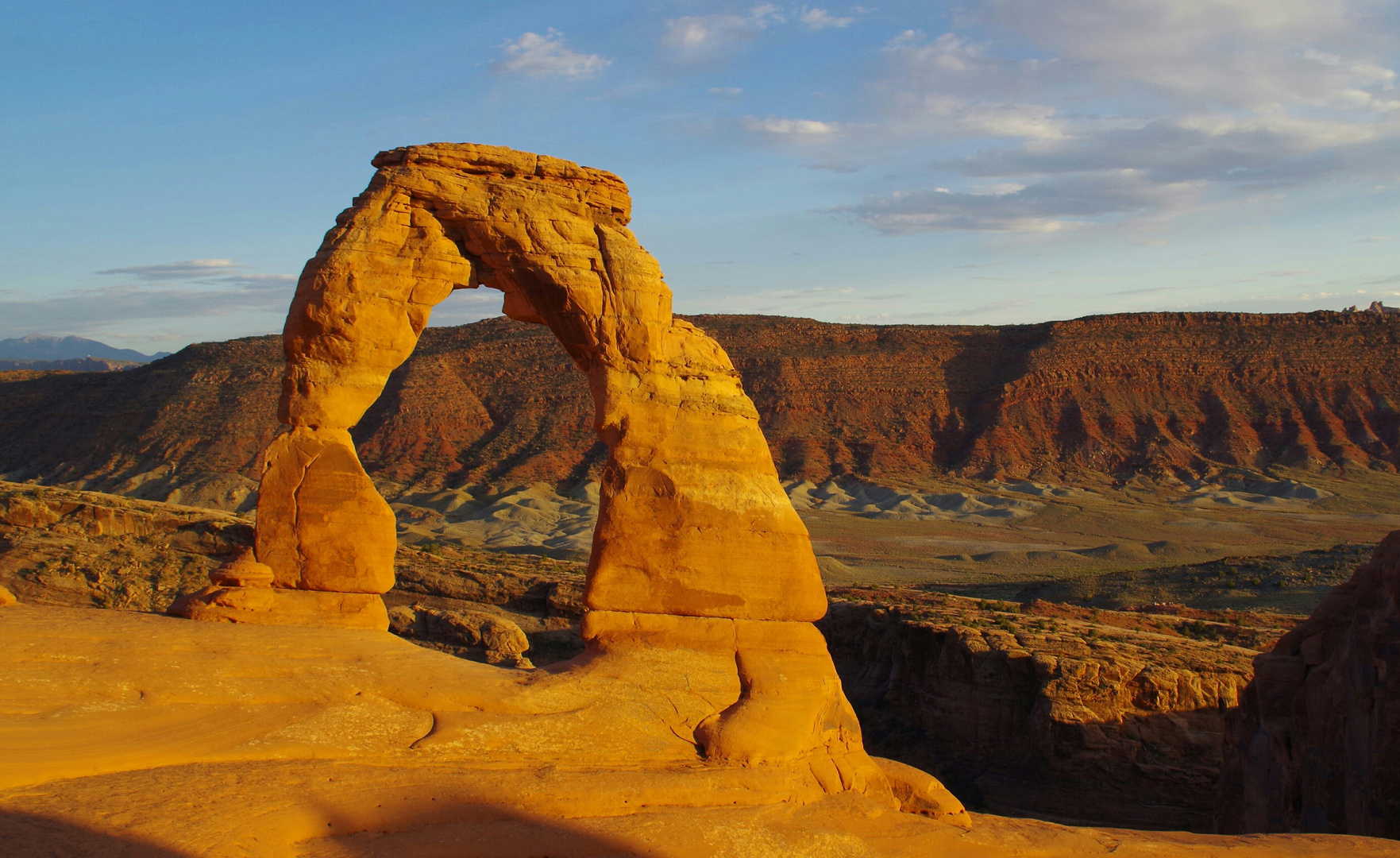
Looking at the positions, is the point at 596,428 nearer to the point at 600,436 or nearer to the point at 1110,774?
the point at 600,436

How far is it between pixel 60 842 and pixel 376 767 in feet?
7.03

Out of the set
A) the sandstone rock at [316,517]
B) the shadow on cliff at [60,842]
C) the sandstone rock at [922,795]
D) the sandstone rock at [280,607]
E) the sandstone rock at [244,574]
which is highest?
the sandstone rock at [316,517]

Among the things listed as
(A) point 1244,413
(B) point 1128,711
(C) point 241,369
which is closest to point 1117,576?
(B) point 1128,711

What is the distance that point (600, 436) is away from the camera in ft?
31.3

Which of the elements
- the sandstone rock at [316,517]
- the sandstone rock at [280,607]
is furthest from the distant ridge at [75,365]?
the sandstone rock at [280,607]

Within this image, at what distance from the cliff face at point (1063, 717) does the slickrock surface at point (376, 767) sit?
17.9ft

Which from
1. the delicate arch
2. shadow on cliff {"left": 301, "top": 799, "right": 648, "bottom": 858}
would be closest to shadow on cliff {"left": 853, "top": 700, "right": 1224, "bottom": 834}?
the delicate arch

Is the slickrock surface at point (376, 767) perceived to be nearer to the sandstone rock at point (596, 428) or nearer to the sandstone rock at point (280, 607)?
the sandstone rock at point (280, 607)

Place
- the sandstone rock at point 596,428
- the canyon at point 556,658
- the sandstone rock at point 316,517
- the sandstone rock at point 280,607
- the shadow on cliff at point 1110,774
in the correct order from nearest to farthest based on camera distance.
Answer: the canyon at point 556,658 < the sandstone rock at point 280,607 < the sandstone rock at point 596,428 < the sandstone rock at point 316,517 < the shadow on cliff at point 1110,774

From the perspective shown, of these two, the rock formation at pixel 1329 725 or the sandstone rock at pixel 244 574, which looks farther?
the rock formation at pixel 1329 725

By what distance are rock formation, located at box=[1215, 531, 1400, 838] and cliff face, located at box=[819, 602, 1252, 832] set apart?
1.67m

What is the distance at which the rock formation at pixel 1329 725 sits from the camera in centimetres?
1080

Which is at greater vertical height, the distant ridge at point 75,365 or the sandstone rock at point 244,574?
the distant ridge at point 75,365

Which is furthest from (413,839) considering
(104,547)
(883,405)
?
(883,405)
